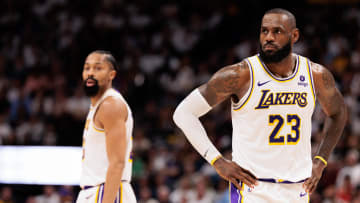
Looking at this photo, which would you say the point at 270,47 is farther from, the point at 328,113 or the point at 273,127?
the point at 328,113

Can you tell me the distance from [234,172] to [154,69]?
10.8 meters

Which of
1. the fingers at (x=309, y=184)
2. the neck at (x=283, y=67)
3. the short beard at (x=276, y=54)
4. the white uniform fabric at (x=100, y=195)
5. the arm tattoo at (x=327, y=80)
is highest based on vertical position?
the short beard at (x=276, y=54)

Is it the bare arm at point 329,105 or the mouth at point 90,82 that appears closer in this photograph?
the bare arm at point 329,105

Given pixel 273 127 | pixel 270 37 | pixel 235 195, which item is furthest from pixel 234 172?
pixel 270 37

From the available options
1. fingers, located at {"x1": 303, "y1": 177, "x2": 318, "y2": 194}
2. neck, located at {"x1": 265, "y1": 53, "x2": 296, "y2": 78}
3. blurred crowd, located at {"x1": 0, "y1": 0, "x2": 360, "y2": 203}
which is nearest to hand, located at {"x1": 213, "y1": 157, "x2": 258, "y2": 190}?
fingers, located at {"x1": 303, "y1": 177, "x2": 318, "y2": 194}

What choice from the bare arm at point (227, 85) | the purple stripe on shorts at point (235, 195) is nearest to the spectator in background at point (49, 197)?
the purple stripe on shorts at point (235, 195)

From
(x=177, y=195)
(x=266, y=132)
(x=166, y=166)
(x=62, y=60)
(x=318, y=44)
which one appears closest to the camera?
(x=266, y=132)

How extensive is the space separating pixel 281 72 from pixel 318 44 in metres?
9.58

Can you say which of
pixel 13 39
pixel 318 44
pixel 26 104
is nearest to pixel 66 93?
pixel 26 104

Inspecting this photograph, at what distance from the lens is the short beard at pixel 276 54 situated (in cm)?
426

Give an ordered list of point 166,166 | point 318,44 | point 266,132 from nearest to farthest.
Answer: point 266,132, point 166,166, point 318,44

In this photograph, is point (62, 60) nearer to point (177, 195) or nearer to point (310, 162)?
point (177, 195)

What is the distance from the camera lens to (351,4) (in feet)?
52.4

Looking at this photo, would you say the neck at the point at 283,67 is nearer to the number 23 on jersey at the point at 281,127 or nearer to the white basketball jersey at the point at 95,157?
the number 23 on jersey at the point at 281,127
